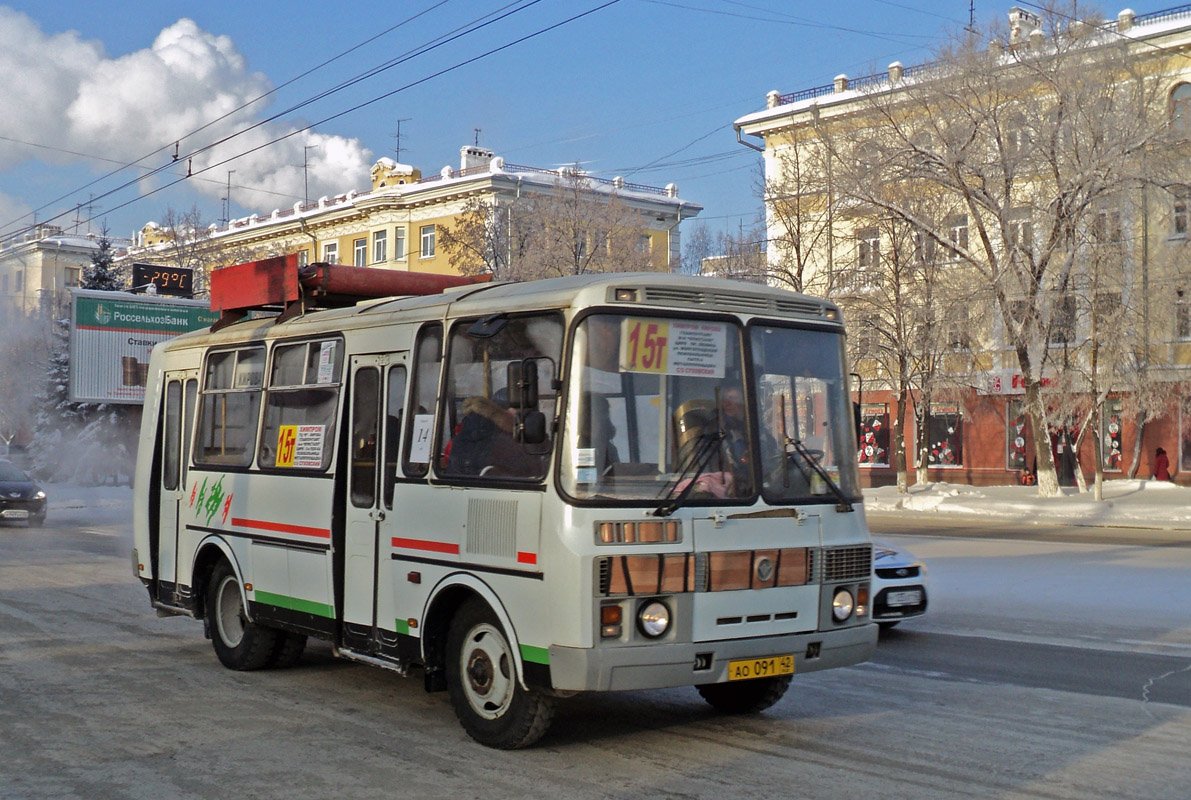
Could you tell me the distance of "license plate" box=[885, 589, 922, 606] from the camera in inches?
456

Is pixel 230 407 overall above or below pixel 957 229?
below

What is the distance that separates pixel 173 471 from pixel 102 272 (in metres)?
47.9

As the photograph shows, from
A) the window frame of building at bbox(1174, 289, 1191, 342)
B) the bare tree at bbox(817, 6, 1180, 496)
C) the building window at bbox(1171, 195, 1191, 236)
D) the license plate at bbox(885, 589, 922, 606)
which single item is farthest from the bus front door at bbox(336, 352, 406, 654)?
the window frame of building at bbox(1174, 289, 1191, 342)

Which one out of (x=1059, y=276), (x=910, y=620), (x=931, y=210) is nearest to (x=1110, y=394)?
(x=1059, y=276)

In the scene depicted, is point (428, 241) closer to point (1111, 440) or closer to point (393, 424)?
point (1111, 440)

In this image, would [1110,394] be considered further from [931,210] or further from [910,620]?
[910,620]

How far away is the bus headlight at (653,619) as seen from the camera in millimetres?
6488

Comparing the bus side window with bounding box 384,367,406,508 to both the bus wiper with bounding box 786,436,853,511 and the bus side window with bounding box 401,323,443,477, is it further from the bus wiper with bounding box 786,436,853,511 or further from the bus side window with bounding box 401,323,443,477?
the bus wiper with bounding box 786,436,853,511

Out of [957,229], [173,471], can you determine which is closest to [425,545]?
[173,471]

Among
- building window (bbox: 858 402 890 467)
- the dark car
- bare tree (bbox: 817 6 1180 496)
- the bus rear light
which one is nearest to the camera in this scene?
the bus rear light

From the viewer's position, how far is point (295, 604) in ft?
28.9

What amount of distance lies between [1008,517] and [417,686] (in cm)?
2575

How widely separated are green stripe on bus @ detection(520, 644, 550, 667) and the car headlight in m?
1.79

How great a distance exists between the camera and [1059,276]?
32000mm
